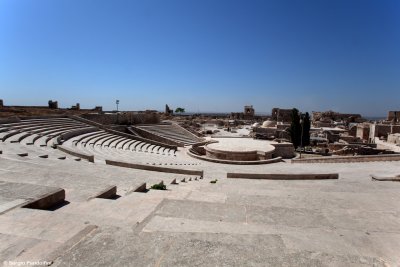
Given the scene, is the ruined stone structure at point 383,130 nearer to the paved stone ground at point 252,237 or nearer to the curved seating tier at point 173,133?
the curved seating tier at point 173,133

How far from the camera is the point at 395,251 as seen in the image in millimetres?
3715

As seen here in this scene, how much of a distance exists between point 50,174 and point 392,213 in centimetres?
899

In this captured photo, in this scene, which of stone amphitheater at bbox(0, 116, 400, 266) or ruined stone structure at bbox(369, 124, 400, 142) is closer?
stone amphitheater at bbox(0, 116, 400, 266)

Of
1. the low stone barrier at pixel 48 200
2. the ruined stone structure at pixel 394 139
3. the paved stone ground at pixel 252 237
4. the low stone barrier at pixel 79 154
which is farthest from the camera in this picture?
the ruined stone structure at pixel 394 139

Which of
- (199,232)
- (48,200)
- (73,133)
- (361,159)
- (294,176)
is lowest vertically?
(361,159)

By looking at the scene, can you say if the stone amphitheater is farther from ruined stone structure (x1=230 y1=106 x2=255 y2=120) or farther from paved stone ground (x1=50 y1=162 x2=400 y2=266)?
ruined stone structure (x1=230 y1=106 x2=255 y2=120)

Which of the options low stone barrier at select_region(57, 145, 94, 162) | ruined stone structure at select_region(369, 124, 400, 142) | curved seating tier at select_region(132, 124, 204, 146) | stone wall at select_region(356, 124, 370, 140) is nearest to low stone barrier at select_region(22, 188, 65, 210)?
low stone barrier at select_region(57, 145, 94, 162)

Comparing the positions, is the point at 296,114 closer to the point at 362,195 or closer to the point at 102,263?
the point at 362,195

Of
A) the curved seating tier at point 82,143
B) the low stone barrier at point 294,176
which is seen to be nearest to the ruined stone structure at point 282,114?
the curved seating tier at point 82,143

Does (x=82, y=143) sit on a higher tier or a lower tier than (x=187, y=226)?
lower

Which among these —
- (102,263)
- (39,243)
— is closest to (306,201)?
(102,263)

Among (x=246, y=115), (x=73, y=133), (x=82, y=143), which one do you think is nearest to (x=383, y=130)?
(x=82, y=143)

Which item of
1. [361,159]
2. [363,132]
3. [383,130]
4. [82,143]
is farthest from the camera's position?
[363,132]

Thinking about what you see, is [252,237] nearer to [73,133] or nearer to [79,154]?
[79,154]
